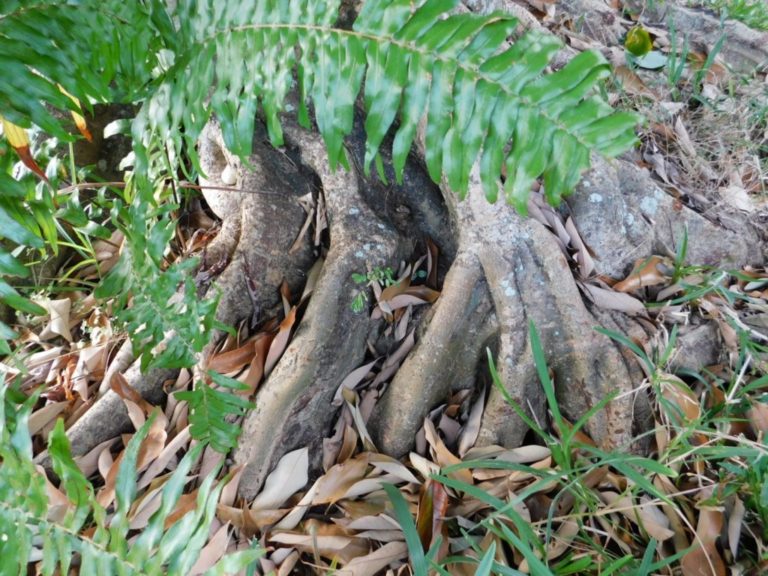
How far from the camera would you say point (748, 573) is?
1393mm

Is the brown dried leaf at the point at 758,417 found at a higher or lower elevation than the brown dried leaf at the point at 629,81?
lower

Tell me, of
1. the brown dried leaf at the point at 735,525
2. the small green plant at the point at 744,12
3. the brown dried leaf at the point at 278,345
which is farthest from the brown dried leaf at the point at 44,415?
the small green plant at the point at 744,12

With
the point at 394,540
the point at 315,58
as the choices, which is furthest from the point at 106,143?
the point at 394,540

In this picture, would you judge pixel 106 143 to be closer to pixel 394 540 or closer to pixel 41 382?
pixel 41 382

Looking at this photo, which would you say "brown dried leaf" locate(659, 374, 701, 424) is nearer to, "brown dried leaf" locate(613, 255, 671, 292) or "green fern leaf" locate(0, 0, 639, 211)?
"brown dried leaf" locate(613, 255, 671, 292)

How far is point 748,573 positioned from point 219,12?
1.65m

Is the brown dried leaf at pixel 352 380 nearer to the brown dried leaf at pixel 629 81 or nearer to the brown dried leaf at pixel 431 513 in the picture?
the brown dried leaf at pixel 431 513

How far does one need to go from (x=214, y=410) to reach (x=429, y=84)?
99 cm

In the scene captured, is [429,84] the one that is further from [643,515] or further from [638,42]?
[638,42]

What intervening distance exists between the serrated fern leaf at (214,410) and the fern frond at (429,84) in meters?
0.67

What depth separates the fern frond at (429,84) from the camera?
84 cm

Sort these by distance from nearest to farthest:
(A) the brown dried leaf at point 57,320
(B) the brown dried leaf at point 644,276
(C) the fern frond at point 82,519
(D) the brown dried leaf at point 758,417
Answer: (C) the fern frond at point 82,519
(D) the brown dried leaf at point 758,417
(B) the brown dried leaf at point 644,276
(A) the brown dried leaf at point 57,320

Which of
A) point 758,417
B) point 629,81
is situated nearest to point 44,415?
point 758,417

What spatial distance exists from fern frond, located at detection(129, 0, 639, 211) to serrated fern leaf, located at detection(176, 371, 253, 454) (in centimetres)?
67
